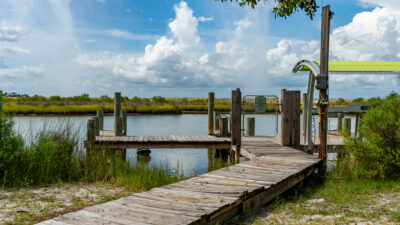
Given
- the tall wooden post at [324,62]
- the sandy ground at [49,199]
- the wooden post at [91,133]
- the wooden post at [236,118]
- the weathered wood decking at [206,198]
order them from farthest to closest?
the wooden post at [91,133], the wooden post at [236,118], the tall wooden post at [324,62], the sandy ground at [49,199], the weathered wood decking at [206,198]

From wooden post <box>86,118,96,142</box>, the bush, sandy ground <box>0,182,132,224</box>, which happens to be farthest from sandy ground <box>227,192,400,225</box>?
wooden post <box>86,118,96,142</box>

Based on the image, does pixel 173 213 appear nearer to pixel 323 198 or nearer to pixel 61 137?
pixel 323 198

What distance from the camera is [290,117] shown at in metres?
9.86

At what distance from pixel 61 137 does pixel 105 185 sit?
1.70 metres

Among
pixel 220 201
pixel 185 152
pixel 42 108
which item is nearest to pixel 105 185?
pixel 220 201

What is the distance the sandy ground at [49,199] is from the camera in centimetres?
528

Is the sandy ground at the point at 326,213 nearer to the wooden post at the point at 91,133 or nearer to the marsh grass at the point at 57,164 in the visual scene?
the marsh grass at the point at 57,164

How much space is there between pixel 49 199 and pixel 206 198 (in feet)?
9.82

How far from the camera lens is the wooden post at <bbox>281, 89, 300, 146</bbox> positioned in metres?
9.75

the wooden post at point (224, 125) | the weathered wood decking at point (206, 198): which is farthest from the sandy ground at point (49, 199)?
the wooden post at point (224, 125)

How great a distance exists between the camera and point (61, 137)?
8.24 meters

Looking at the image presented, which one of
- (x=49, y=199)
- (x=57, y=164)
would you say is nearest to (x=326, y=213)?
(x=49, y=199)

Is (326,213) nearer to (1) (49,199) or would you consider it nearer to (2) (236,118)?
(1) (49,199)

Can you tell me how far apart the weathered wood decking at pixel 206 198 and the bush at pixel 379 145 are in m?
0.90
